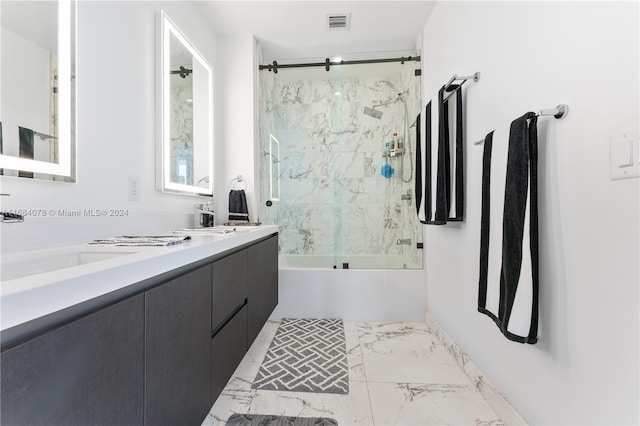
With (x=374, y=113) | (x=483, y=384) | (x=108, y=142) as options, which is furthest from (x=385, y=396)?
(x=374, y=113)

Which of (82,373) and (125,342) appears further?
(125,342)

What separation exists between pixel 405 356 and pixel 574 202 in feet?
4.73

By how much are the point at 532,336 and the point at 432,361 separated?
98 centimetres

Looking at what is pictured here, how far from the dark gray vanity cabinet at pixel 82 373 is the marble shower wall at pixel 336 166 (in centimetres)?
206

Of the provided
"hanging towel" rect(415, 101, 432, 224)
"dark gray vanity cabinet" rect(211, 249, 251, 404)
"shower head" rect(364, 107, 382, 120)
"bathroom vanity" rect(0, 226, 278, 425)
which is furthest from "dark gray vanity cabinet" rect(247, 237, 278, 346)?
"shower head" rect(364, 107, 382, 120)

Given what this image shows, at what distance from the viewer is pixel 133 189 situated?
1522 millimetres

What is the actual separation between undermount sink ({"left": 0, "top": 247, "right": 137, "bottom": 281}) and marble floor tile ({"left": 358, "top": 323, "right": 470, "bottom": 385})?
1.50 metres

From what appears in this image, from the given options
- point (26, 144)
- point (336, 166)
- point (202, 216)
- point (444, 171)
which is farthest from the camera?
point (336, 166)

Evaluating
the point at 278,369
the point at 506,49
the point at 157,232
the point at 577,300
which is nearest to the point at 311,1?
the point at 506,49

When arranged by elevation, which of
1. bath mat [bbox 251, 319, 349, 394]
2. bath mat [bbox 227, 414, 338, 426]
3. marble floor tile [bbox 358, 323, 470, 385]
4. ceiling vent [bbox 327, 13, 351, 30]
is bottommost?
bath mat [bbox 227, 414, 338, 426]

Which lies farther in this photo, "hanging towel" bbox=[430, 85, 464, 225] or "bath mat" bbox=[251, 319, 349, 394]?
"hanging towel" bbox=[430, 85, 464, 225]

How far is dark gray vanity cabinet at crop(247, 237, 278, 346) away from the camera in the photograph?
168 cm

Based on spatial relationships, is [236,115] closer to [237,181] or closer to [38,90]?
[237,181]

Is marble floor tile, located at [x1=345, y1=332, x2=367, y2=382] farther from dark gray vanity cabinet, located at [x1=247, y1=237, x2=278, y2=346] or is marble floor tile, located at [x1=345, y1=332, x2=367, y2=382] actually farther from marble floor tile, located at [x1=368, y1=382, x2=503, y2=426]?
dark gray vanity cabinet, located at [x1=247, y1=237, x2=278, y2=346]
